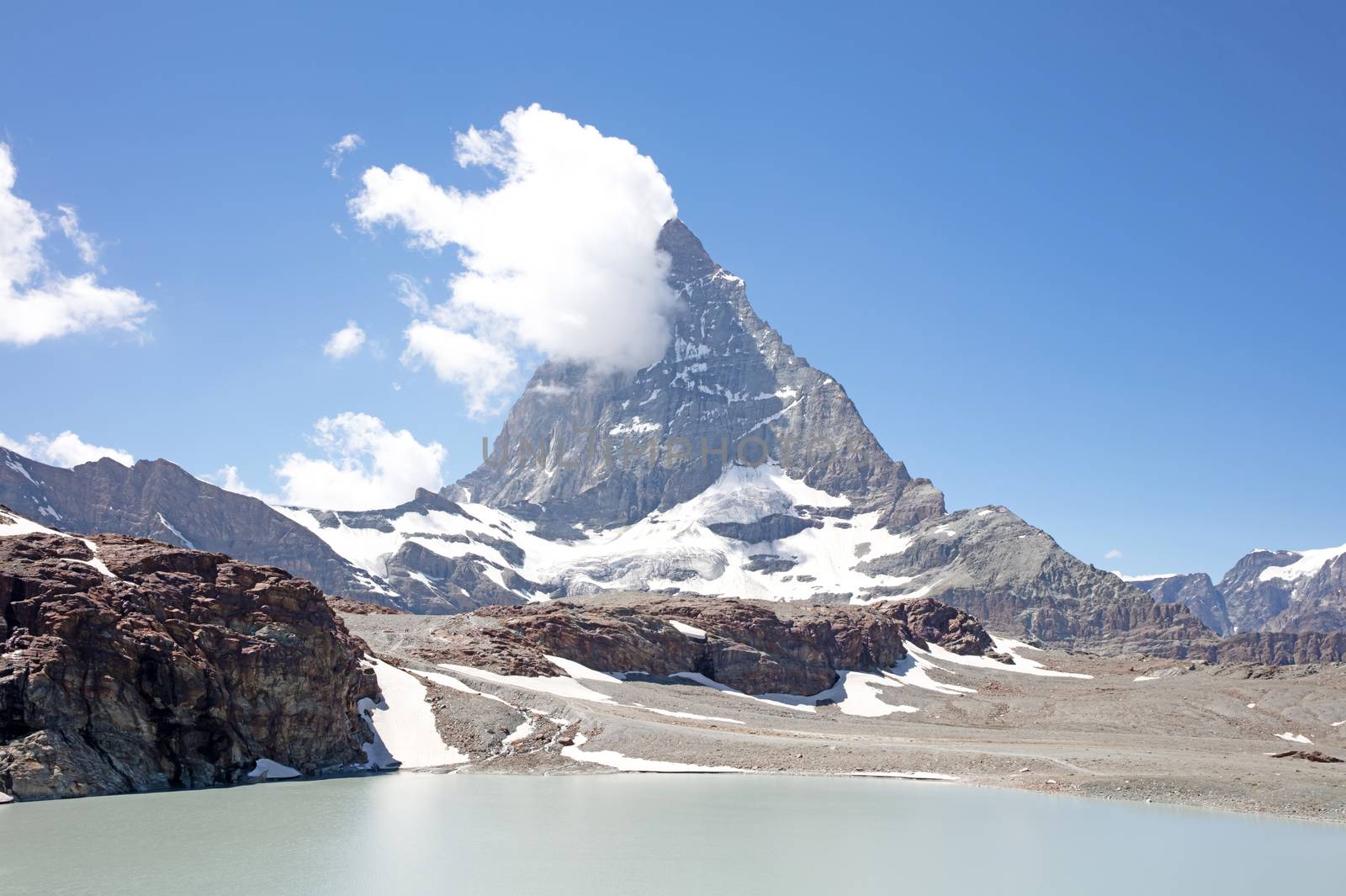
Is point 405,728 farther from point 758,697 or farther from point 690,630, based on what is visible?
point 690,630

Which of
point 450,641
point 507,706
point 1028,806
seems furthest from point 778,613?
point 1028,806

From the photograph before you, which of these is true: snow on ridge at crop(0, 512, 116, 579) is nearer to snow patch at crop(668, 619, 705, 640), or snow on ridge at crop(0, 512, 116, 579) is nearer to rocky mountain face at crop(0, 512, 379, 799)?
rocky mountain face at crop(0, 512, 379, 799)

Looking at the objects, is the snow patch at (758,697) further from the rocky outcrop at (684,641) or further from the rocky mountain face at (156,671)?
the rocky mountain face at (156,671)

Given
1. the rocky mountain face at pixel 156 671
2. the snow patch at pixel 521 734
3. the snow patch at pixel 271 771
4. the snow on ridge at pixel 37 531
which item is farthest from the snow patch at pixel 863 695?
the snow on ridge at pixel 37 531

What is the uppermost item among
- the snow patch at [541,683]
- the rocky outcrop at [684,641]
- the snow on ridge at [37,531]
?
the snow on ridge at [37,531]

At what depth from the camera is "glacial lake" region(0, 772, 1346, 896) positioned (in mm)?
34031

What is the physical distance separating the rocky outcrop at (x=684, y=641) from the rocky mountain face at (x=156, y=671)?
1459 inches

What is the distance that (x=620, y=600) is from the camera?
170 meters

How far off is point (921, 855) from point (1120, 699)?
4154 inches

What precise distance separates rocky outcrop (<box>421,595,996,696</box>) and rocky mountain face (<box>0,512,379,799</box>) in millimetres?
37048

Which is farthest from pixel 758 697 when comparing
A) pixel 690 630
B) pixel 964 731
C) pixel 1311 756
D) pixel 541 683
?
pixel 1311 756

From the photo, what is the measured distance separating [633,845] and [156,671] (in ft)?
97.3

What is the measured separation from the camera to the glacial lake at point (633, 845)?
Answer: 112ft

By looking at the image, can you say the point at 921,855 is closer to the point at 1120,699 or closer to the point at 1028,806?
the point at 1028,806
